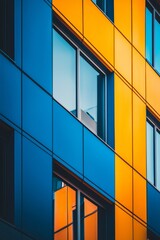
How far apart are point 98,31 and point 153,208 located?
253 inches

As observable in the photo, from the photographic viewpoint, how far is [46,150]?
2203 centimetres

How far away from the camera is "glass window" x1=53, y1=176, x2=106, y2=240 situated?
2277 centimetres

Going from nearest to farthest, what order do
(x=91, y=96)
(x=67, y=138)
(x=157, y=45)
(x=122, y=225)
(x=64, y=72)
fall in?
(x=67, y=138) → (x=64, y=72) → (x=91, y=96) → (x=122, y=225) → (x=157, y=45)

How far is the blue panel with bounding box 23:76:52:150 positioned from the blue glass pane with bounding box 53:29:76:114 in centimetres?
118

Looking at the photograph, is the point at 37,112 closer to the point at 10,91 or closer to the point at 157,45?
the point at 10,91

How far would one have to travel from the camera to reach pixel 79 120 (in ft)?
79.6

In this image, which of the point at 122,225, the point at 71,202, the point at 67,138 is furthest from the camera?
the point at 122,225

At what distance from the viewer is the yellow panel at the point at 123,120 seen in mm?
26828

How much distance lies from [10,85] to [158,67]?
12467 millimetres

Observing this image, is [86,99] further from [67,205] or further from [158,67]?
[158,67]

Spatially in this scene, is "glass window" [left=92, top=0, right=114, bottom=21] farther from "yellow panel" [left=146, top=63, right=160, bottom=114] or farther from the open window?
"yellow panel" [left=146, top=63, right=160, bottom=114]

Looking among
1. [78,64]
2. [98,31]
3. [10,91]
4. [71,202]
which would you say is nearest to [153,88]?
[98,31]

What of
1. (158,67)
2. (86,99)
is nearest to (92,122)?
(86,99)

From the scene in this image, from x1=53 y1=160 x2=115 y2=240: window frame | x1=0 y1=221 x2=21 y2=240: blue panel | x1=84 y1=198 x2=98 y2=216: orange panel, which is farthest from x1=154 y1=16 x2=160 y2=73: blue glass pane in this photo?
x1=0 y1=221 x2=21 y2=240: blue panel
